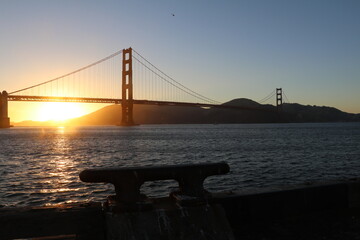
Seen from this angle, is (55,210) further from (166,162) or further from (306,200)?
(166,162)

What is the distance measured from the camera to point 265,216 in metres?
4.26

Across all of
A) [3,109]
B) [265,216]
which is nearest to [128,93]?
[3,109]

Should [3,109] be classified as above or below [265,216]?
above

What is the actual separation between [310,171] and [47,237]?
54.6ft

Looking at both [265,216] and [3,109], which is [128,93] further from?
[265,216]

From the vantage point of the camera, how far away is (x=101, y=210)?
3672mm

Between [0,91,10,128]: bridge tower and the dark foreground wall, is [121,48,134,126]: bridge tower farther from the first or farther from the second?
the dark foreground wall

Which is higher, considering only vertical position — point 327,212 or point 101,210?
point 101,210

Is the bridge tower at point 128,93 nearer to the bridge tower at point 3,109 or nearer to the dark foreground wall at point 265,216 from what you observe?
the bridge tower at point 3,109

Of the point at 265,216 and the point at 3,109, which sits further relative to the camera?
the point at 3,109

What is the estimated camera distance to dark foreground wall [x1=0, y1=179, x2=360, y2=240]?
342 cm

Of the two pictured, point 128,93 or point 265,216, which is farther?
point 128,93

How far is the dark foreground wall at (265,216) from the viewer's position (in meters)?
3.42

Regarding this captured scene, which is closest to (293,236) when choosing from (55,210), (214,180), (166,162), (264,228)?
(264,228)
